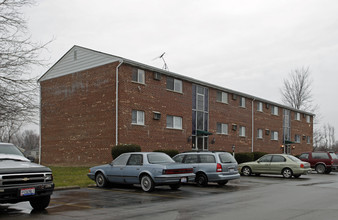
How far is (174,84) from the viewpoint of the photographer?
97.3 ft

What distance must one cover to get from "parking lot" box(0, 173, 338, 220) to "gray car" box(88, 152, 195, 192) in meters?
0.42

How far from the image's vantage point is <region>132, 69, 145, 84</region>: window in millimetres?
26025

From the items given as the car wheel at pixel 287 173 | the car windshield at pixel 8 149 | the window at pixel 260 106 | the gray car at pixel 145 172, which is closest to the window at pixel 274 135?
the window at pixel 260 106

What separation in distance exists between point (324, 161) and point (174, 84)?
39.6ft

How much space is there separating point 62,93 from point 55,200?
19.1 m

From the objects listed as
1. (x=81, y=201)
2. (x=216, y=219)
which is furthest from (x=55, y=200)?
(x=216, y=219)

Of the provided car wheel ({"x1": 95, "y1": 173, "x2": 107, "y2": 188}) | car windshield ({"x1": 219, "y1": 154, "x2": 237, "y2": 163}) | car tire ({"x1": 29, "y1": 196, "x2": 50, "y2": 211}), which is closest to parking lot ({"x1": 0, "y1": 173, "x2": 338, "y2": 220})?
car tire ({"x1": 29, "y1": 196, "x2": 50, "y2": 211})

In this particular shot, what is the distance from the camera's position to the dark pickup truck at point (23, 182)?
27.9 ft

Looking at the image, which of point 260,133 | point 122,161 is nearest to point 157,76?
point 122,161

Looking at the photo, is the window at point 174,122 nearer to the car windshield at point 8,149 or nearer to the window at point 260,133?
the window at point 260,133

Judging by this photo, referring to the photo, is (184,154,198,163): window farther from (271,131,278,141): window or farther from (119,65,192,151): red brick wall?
(271,131,278,141): window

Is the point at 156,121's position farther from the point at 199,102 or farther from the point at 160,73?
the point at 199,102

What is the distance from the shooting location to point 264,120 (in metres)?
41.6

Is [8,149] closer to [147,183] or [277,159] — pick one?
[147,183]
